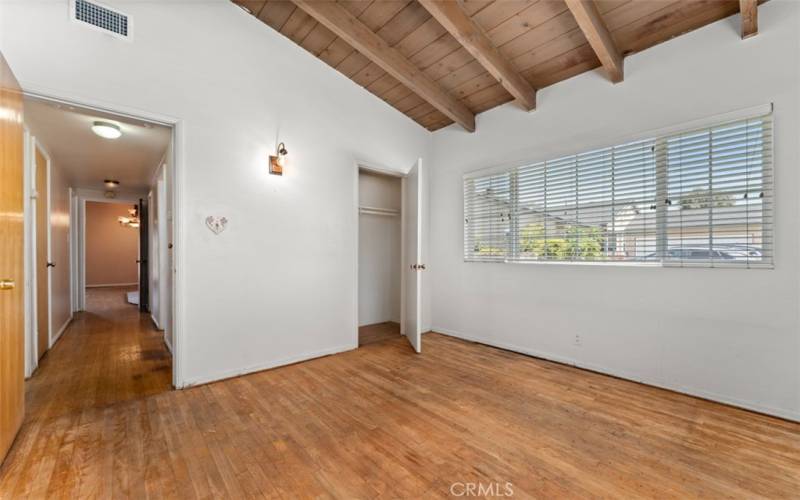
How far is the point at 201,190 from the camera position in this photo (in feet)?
9.35

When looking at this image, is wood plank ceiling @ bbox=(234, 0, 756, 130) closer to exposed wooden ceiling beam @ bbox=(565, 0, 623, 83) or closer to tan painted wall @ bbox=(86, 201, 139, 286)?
exposed wooden ceiling beam @ bbox=(565, 0, 623, 83)

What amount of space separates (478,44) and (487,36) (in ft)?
0.71

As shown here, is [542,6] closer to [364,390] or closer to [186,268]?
[364,390]

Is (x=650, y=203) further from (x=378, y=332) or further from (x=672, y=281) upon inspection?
(x=378, y=332)

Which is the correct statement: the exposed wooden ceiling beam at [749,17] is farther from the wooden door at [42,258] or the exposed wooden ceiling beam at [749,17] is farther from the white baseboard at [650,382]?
the wooden door at [42,258]

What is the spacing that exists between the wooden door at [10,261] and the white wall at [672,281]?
3.87 m

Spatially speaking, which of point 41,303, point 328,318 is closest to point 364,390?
point 328,318

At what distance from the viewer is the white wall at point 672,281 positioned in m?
2.32

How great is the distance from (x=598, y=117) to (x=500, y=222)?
1401 mm

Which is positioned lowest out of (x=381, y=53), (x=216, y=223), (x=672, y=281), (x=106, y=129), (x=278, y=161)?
(x=672, y=281)

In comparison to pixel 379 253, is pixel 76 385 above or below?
below

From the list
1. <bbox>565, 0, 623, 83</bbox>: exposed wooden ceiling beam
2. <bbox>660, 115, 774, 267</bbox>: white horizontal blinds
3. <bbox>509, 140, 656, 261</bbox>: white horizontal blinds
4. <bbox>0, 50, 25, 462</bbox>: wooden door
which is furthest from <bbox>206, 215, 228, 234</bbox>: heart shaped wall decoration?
<bbox>660, 115, 774, 267</bbox>: white horizontal blinds

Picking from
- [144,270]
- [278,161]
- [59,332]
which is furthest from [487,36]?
[144,270]

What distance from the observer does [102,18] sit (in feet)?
7.93
